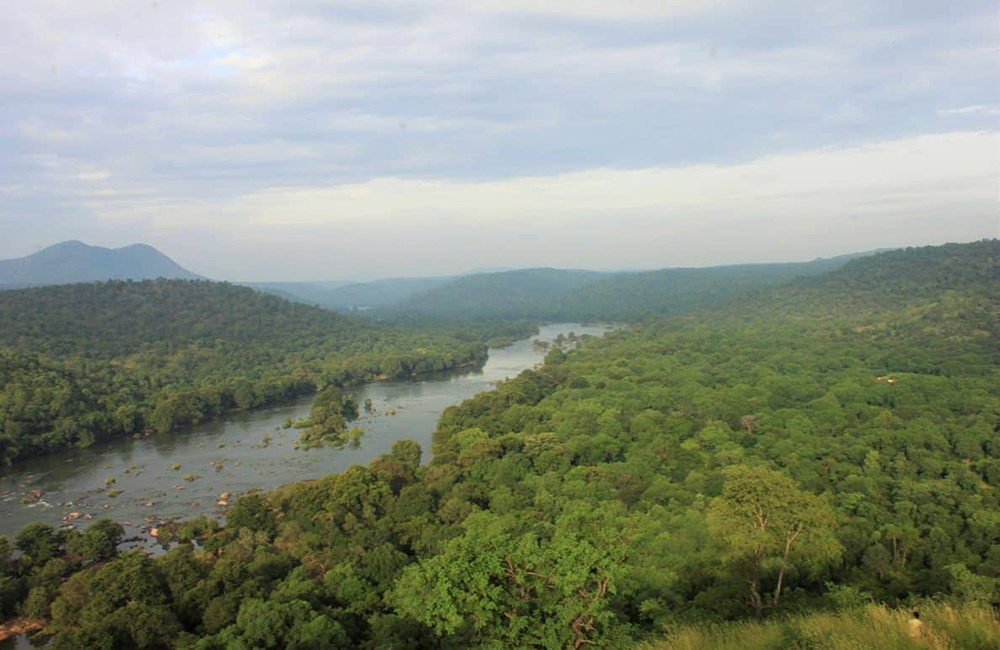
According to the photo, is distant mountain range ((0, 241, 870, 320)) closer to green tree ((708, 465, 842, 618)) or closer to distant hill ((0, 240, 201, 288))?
distant hill ((0, 240, 201, 288))

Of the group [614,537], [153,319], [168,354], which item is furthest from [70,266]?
[614,537]

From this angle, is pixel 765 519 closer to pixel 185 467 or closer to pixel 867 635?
pixel 867 635

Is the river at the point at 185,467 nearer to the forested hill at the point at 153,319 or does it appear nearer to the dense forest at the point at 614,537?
the dense forest at the point at 614,537

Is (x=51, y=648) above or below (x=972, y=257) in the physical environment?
below

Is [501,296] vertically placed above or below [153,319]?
below

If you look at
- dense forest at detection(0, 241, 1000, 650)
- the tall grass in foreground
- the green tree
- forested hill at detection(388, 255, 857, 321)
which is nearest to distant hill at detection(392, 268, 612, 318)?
forested hill at detection(388, 255, 857, 321)

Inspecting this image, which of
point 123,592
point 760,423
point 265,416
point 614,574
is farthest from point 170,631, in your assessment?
point 265,416

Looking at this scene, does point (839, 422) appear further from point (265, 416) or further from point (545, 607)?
point (265, 416)
